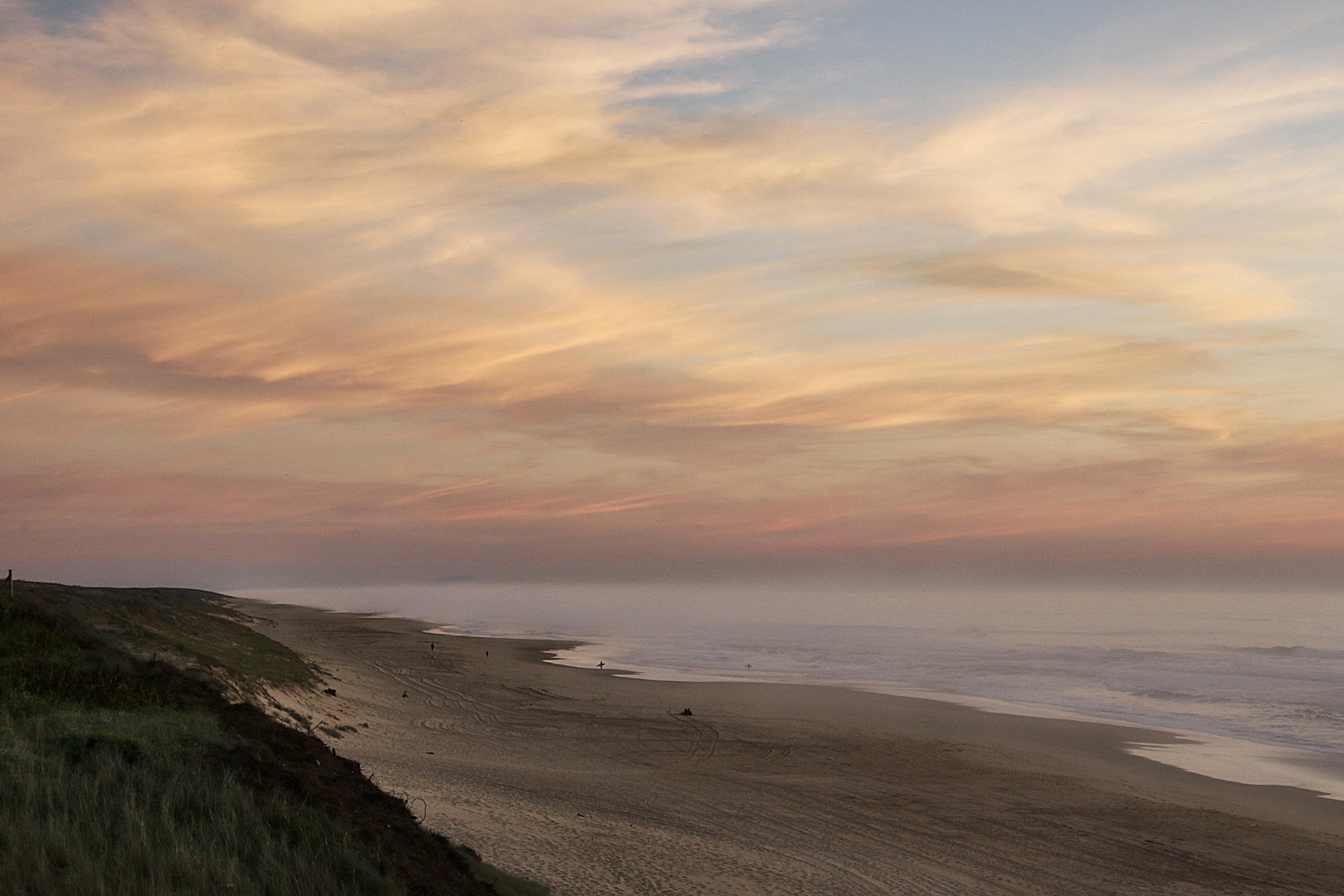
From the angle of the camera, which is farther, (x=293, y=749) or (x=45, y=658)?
(x=45, y=658)

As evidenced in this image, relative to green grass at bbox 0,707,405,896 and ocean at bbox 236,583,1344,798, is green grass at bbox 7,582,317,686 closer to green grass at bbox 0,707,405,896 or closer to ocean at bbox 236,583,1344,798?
green grass at bbox 0,707,405,896

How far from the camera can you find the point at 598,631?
82.3 meters

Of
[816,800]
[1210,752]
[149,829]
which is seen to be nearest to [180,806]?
[149,829]

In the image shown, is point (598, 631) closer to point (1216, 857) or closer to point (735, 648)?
point (735, 648)

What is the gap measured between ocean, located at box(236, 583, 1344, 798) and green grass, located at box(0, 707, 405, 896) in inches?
957

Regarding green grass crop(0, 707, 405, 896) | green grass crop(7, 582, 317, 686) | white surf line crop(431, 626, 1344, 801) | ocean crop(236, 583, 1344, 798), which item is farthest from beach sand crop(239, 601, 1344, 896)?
green grass crop(0, 707, 405, 896)

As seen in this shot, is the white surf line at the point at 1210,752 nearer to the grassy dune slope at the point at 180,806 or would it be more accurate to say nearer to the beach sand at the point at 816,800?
the beach sand at the point at 816,800

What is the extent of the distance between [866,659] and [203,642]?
1521 inches

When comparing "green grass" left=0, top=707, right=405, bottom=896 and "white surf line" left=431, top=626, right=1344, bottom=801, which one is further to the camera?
"white surf line" left=431, top=626, right=1344, bottom=801

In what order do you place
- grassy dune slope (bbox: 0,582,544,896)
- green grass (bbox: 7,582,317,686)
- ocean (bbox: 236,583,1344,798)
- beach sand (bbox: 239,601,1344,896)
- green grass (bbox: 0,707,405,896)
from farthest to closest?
1. ocean (bbox: 236,583,1344,798)
2. green grass (bbox: 7,582,317,686)
3. beach sand (bbox: 239,601,1344,896)
4. grassy dune slope (bbox: 0,582,544,896)
5. green grass (bbox: 0,707,405,896)

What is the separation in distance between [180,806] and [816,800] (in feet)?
48.9

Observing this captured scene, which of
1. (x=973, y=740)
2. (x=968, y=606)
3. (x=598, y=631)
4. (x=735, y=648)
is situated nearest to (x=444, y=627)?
(x=598, y=631)

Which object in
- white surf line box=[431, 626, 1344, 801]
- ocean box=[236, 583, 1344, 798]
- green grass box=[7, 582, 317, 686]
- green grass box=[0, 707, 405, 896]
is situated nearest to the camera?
green grass box=[0, 707, 405, 896]

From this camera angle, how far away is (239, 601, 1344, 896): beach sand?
48.9 feet
